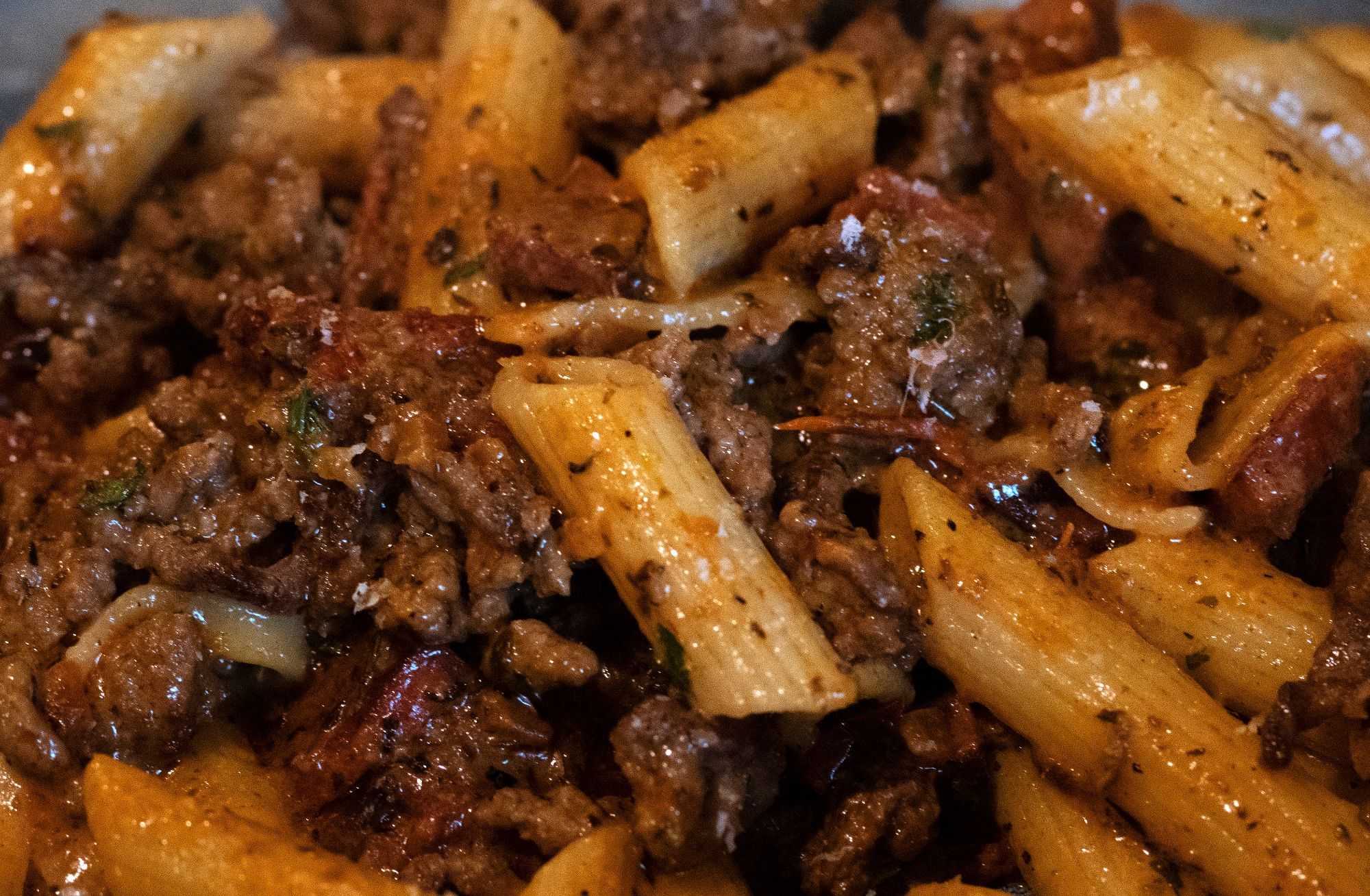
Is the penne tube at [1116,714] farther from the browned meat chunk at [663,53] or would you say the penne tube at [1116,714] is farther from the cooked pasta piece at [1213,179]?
the browned meat chunk at [663,53]

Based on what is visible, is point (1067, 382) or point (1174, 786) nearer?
point (1174, 786)

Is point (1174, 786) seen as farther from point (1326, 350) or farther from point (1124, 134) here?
point (1124, 134)

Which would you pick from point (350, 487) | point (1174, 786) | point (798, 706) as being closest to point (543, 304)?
point (350, 487)

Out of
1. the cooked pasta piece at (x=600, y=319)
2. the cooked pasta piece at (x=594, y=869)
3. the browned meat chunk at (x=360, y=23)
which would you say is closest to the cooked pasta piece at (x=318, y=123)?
the browned meat chunk at (x=360, y=23)

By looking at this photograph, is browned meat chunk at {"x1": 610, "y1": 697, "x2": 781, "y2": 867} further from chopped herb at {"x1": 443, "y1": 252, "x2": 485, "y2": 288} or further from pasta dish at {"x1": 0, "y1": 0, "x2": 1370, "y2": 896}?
chopped herb at {"x1": 443, "y1": 252, "x2": 485, "y2": 288}

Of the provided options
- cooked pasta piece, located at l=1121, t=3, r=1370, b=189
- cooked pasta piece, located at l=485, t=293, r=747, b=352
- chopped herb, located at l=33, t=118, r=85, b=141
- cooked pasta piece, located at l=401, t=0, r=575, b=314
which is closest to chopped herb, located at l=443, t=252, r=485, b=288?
cooked pasta piece, located at l=401, t=0, r=575, b=314

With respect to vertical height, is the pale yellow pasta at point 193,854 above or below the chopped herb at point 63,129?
below
